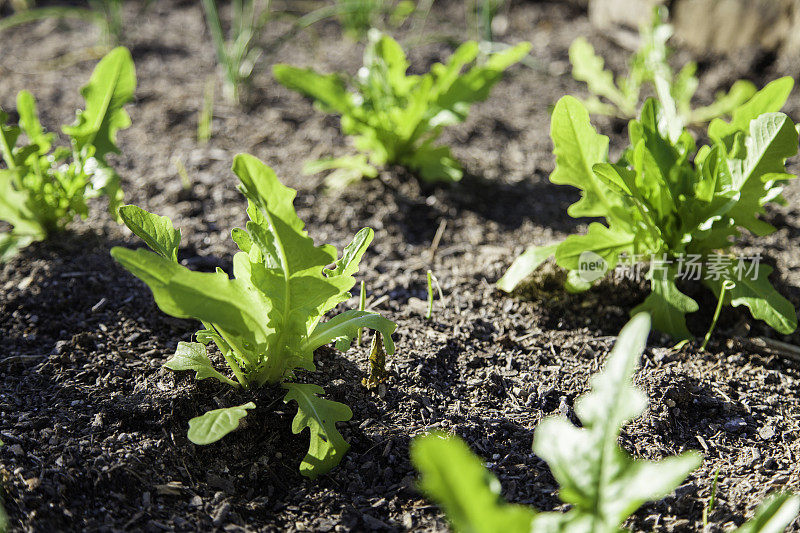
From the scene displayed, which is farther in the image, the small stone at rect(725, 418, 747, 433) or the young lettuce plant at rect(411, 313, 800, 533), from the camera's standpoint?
the small stone at rect(725, 418, 747, 433)

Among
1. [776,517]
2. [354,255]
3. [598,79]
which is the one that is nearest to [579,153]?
[354,255]

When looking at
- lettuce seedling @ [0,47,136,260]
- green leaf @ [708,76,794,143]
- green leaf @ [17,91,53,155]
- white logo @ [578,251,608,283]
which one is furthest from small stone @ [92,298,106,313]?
green leaf @ [708,76,794,143]

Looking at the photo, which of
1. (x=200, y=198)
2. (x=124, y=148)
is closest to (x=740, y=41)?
(x=200, y=198)

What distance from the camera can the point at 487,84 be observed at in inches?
98.6

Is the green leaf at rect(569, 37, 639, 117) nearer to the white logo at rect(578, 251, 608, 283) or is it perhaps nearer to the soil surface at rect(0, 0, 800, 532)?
the soil surface at rect(0, 0, 800, 532)

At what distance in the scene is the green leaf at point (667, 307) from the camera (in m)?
1.91

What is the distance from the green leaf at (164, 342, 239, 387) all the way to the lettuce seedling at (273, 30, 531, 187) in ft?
3.78

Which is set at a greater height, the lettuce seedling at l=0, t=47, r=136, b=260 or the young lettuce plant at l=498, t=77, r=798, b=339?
the lettuce seedling at l=0, t=47, r=136, b=260

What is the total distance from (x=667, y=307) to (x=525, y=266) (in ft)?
1.38

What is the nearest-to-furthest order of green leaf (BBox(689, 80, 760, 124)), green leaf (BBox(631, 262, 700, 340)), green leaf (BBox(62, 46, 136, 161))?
green leaf (BBox(631, 262, 700, 340)) → green leaf (BBox(62, 46, 136, 161)) → green leaf (BBox(689, 80, 760, 124))

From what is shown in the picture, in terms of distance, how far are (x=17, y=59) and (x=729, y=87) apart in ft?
12.5

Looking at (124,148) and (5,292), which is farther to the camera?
(124,148)

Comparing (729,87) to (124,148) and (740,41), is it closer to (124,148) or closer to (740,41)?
(740,41)

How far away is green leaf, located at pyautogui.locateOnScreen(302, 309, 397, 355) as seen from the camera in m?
1.58
